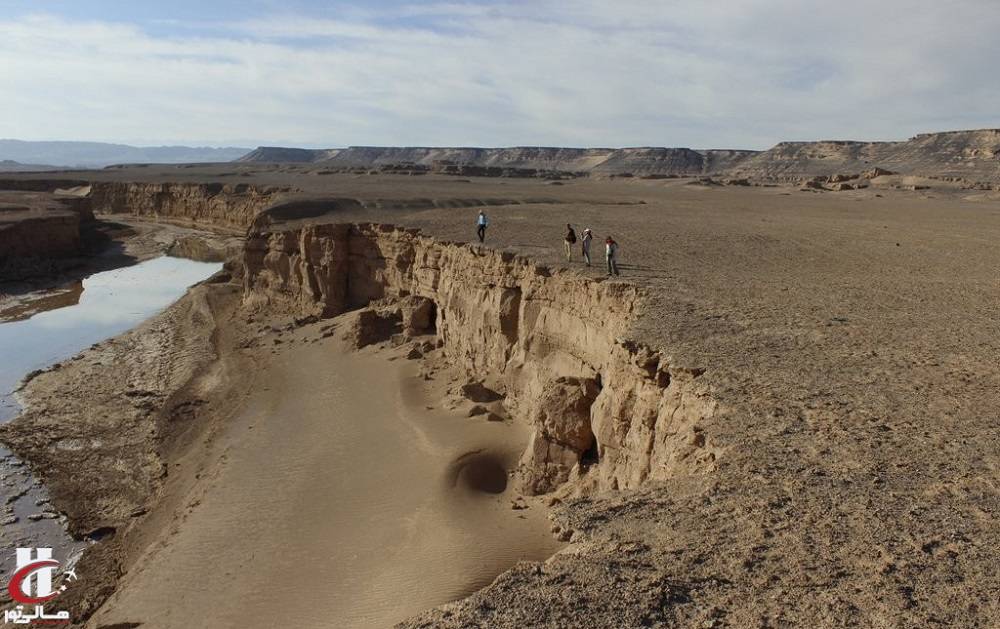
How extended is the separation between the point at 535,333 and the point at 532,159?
484ft

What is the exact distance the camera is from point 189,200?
57844 mm

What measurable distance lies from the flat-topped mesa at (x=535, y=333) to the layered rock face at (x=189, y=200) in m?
22.9

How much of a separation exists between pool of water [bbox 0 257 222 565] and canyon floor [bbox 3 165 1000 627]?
2.86 feet

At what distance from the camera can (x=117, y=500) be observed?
1472cm

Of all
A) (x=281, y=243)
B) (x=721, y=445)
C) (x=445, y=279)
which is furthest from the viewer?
(x=281, y=243)

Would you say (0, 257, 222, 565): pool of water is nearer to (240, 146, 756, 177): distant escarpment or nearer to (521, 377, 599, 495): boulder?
(521, 377, 599, 495): boulder

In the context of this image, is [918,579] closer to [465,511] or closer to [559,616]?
[559,616]

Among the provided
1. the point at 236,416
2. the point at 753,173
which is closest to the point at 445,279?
the point at 236,416

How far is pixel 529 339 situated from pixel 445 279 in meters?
5.57

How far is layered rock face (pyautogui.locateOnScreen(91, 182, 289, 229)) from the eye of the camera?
2036 inches

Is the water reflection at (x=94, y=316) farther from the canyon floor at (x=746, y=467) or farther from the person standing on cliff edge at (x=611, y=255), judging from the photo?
the person standing on cliff edge at (x=611, y=255)

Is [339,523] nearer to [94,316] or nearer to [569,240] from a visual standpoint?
[569,240]

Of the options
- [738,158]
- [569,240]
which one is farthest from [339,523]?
[738,158]

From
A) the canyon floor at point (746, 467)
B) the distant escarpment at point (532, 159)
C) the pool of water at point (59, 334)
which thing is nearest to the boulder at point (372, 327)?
the canyon floor at point (746, 467)
